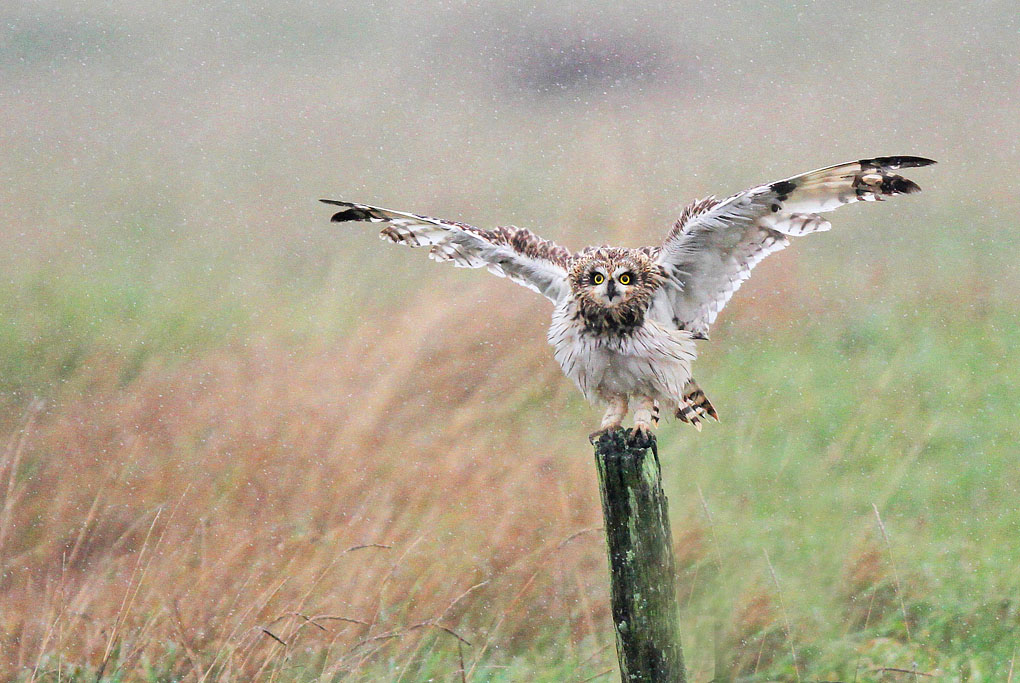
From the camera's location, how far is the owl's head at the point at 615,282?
211 cm

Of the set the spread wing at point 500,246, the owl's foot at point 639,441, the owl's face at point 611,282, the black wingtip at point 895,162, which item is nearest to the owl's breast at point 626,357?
the owl's face at point 611,282

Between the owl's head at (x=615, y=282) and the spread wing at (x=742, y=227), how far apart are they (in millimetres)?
101

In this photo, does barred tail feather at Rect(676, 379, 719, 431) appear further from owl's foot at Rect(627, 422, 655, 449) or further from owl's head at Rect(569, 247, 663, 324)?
owl's foot at Rect(627, 422, 655, 449)

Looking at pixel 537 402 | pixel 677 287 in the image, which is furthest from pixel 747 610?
pixel 677 287

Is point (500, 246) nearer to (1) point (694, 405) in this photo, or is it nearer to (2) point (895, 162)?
(1) point (694, 405)

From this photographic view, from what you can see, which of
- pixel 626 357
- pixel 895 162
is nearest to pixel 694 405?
pixel 626 357

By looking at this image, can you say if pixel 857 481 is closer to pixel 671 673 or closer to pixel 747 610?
pixel 747 610

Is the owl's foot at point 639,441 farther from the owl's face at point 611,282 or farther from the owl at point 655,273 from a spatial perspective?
the owl's face at point 611,282

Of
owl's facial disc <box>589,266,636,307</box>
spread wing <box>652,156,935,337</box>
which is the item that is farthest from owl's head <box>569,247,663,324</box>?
spread wing <box>652,156,935,337</box>

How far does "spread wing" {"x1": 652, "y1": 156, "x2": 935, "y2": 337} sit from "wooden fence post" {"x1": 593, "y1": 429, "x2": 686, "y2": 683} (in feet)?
2.44

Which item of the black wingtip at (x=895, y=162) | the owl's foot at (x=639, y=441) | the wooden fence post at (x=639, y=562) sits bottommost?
the wooden fence post at (x=639, y=562)

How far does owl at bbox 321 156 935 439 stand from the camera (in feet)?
6.70

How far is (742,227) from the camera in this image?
2195 millimetres

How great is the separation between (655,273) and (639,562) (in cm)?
87
